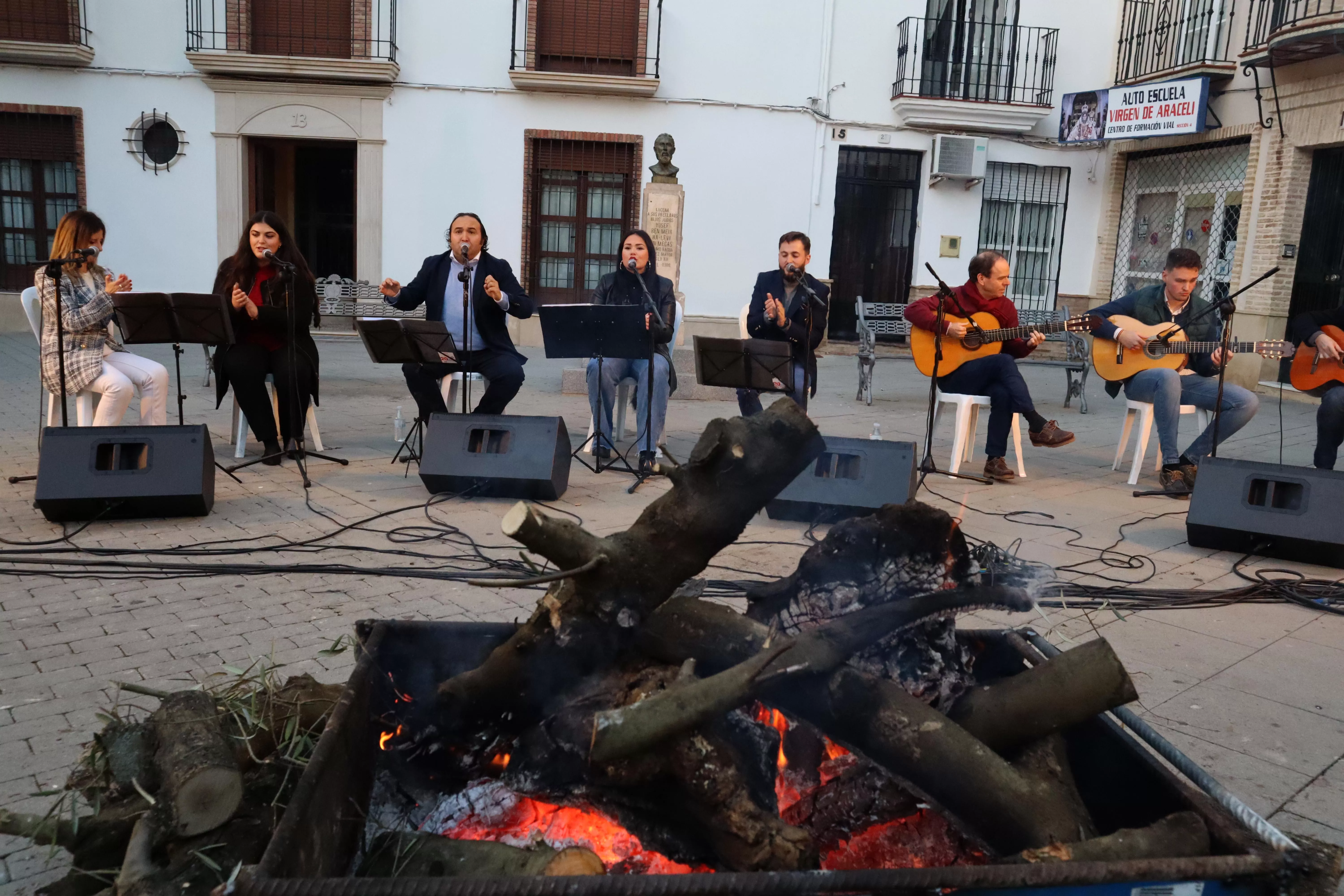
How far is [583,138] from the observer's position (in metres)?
15.7

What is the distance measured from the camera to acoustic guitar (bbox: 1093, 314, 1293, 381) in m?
6.67

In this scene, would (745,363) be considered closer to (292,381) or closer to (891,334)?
(292,381)

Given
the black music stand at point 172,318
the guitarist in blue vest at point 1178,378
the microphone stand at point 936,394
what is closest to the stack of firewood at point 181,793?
the black music stand at point 172,318

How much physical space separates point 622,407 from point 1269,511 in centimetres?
411

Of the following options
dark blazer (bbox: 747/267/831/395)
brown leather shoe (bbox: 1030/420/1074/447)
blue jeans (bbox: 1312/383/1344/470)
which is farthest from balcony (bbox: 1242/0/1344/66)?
dark blazer (bbox: 747/267/831/395)

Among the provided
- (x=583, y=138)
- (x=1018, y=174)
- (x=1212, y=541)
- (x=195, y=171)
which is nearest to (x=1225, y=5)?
(x=1018, y=174)

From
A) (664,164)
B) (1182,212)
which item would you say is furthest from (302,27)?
(1182,212)

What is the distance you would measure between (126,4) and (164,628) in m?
14.5

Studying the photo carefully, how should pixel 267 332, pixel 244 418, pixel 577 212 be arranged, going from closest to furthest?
pixel 267 332
pixel 244 418
pixel 577 212

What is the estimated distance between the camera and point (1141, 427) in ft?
22.7

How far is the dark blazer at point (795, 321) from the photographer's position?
6.74 m

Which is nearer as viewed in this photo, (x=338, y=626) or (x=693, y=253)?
(x=338, y=626)

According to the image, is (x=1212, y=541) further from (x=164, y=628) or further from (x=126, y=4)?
(x=126, y=4)

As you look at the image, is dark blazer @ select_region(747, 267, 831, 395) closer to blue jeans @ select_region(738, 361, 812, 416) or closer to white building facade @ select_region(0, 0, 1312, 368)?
blue jeans @ select_region(738, 361, 812, 416)
